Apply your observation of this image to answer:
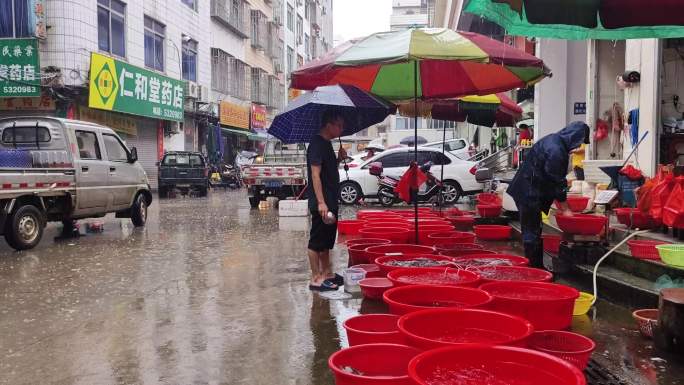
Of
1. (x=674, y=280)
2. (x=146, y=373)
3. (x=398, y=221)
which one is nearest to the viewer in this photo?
(x=146, y=373)

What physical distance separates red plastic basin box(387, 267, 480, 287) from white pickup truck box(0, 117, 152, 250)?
5767mm

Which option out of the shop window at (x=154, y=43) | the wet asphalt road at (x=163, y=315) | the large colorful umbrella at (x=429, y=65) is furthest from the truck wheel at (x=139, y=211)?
the shop window at (x=154, y=43)

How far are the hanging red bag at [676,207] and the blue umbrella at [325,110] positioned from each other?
2876 millimetres

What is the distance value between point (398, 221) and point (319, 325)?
13.3 ft

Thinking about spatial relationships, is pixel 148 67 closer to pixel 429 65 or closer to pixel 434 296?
pixel 429 65

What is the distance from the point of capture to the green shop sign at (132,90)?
57.0ft

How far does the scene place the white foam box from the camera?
12000 millimetres

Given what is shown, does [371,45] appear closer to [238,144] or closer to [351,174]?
[351,174]

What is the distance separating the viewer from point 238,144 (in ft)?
108

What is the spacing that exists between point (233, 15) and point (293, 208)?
21.5m

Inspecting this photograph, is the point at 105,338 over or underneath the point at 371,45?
underneath

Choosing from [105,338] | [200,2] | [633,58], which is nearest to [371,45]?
[105,338]

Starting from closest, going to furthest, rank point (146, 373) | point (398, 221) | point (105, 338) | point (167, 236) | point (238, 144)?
point (146, 373) → point (105, 338) → point (398, 221) → point (167, 236) → point (238, 144)

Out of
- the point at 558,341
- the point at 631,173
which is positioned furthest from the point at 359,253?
the point at 631,173
